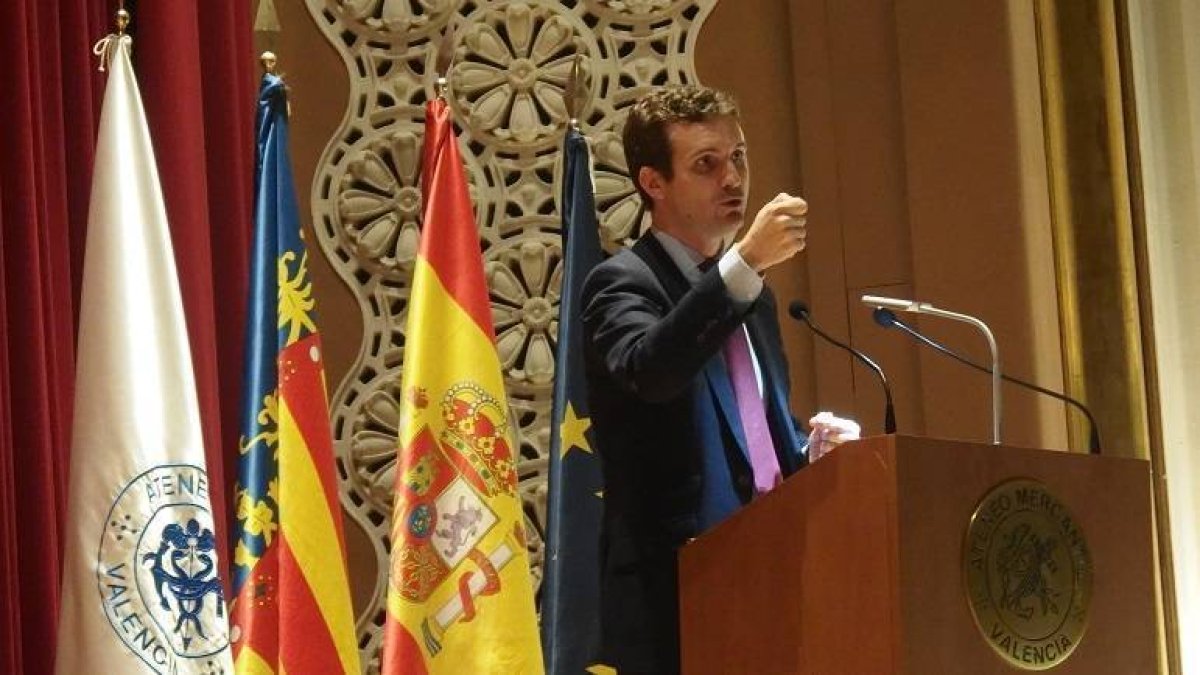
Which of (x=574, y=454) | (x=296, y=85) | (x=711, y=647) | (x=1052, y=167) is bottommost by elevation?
(x=711, y=647)

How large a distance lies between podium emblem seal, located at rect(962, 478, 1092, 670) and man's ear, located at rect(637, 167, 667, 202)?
0.90 m

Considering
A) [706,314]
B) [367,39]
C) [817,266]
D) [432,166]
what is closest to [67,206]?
[432,166]

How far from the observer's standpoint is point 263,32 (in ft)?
13.1

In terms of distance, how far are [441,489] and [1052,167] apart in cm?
170

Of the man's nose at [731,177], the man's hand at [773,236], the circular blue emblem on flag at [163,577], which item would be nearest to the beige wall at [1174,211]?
the man's nose at [731,177]

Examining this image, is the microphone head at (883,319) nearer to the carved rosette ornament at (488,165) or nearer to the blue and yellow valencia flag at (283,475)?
the blue and yellow valencia flag at (283,475)

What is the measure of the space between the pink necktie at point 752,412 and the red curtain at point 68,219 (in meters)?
1.11

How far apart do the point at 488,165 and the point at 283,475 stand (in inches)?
47.3

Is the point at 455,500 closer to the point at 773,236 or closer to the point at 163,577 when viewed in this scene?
the point at 163,577

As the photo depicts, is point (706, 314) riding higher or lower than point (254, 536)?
higher

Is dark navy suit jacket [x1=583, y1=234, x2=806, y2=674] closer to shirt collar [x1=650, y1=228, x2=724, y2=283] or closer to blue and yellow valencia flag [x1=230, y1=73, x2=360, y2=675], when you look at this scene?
shirt collar [x1=650, y1=228, x2=724, y2=283]

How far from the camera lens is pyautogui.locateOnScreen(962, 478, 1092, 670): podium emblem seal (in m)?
A: 2.25

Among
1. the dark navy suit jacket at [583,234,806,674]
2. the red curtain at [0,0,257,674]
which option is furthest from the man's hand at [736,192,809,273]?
the red curtain at [0,0,257,674]

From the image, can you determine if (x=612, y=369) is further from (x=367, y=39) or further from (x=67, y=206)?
(x=367, y=39)
